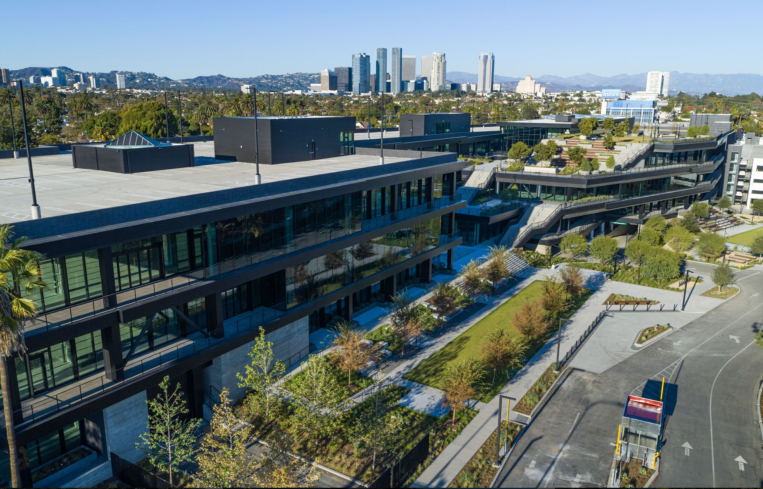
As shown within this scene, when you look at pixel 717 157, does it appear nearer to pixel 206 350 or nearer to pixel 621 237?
pixel 621 237

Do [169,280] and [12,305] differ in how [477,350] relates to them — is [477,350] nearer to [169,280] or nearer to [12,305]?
[169,280]

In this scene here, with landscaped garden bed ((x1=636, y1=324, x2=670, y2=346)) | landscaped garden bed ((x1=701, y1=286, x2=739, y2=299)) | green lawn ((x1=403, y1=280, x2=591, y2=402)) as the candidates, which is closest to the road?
landscaped garden bed ((x1=636, y1=324, x2=670, y2=346))

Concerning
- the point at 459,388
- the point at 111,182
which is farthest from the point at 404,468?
the point at 111,182

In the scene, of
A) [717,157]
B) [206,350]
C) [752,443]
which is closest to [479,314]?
[752,443]

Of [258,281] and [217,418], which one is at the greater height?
[258,281]

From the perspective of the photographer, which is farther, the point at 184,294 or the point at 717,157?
the point at 717,157

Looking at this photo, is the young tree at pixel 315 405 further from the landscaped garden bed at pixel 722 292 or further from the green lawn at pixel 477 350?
→ the landscaped garden bed at pixel 722 292

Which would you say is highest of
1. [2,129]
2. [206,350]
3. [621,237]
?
[2,129]
